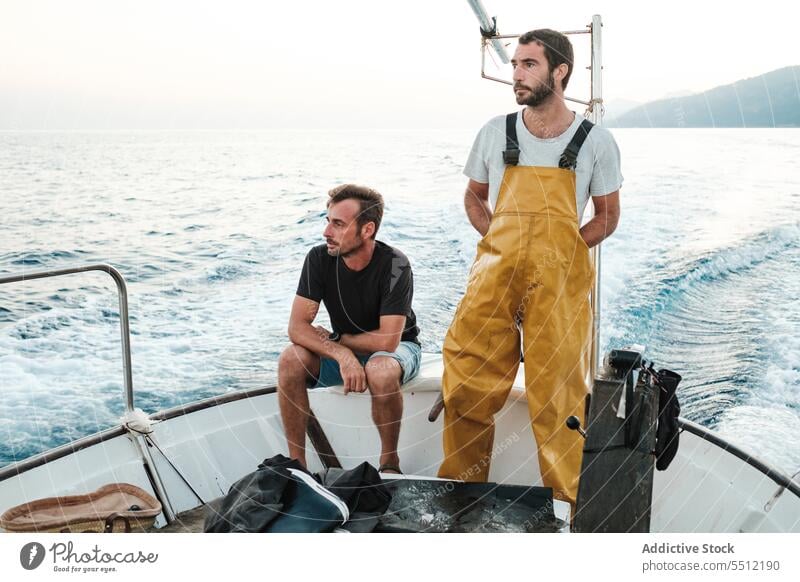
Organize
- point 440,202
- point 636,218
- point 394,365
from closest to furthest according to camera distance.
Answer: point 394,365
point 440,202
point 636,218

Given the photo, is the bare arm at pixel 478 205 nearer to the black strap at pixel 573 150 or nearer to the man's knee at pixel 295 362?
the black strap at pixel 573 150

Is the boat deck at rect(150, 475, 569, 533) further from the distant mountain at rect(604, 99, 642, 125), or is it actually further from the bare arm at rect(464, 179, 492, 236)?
the distant mountain at rect(604, 99, 642, 125)

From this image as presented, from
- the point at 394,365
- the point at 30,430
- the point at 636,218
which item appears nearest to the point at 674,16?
the point at 394,365

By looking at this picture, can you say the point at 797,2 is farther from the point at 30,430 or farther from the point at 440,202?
the point at 30,430

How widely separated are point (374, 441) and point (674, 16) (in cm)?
102

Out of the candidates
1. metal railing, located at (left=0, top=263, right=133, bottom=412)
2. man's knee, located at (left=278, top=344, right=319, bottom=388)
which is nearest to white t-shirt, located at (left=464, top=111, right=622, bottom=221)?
man's knee, located at (left=278, top=344, right=319, bottom=388)

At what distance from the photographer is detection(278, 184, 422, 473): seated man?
1645mm

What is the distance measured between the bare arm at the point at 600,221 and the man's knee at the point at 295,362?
1.88ft

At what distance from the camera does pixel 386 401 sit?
1674 millimetres

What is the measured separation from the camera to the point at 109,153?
6.44 ft

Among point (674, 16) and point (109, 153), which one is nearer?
point (674, 16)

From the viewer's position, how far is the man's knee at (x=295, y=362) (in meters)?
1.67
